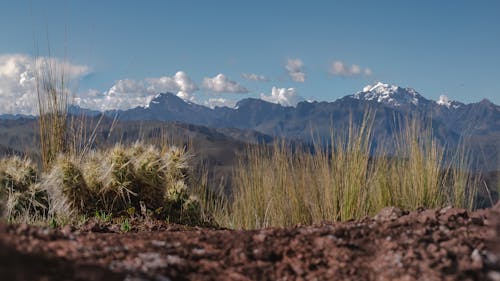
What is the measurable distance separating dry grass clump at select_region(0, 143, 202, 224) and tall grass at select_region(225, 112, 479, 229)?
0.79m

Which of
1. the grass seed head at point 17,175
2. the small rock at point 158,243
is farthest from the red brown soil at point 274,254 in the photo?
the grass seed head at point 17,175

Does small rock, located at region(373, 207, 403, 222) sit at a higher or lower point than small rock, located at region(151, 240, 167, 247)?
lower

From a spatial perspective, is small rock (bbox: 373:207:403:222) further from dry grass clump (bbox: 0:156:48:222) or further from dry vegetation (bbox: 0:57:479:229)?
dry grass clump (bbox: 0:156:48:222)

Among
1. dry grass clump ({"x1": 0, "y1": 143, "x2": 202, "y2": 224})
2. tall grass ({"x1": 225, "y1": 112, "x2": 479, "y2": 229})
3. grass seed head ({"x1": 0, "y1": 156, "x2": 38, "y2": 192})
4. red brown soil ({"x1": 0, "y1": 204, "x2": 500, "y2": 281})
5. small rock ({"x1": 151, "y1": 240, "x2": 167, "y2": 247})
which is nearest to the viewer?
red brown soil ({"x1": 0, "y1": 204, "x2": 500, "y2": 281})

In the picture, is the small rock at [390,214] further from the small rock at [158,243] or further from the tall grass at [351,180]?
the tall grass at [351,180]

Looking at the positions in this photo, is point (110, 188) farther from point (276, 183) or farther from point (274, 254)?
point (274, 254)

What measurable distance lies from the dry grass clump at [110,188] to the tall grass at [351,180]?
0.79 meters

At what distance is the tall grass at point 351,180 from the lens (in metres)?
4.91

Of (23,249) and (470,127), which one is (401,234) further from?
(470,127)

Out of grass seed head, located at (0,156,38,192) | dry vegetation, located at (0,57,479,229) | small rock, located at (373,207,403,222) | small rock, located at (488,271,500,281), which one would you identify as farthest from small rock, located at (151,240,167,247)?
grass seed head, located at (0,156,38,192)

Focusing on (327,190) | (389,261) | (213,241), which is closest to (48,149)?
(327,190)

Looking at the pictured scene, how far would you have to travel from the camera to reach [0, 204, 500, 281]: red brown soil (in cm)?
170

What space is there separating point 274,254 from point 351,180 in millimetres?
2915

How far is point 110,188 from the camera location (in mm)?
5215
